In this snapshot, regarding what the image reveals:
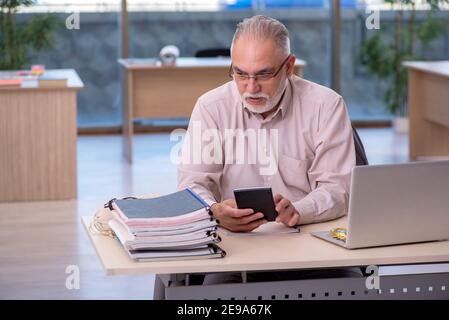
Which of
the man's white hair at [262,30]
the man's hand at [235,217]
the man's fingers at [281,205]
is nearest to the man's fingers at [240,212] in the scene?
the man's hand at [235,217]

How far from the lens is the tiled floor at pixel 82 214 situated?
4801 mm

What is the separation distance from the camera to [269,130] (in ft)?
11.3

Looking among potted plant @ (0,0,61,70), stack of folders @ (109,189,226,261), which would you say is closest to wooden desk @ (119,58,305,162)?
potted plant @ (0,0,61,70)

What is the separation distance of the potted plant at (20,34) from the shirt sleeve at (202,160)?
624 cm

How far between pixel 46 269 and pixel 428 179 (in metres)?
2.94

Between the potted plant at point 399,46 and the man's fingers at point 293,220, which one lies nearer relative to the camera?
the man's fingers at point 293,220

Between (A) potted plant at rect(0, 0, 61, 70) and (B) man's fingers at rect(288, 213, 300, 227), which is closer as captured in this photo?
(B) man's fingers at rect(288, 213, 300, 227)

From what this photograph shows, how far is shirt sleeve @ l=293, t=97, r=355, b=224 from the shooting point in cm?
321

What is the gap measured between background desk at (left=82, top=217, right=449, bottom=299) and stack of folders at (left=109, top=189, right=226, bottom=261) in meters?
0.03

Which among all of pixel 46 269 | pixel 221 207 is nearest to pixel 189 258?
pixel 221 207

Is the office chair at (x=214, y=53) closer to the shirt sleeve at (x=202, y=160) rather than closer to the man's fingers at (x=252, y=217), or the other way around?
the shirt sleeve at (x=202, y=160)

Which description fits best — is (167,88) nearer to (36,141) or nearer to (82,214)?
(36,141)

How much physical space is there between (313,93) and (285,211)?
0.66 metres

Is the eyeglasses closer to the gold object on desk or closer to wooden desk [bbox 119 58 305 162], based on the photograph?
the gold object on desk
